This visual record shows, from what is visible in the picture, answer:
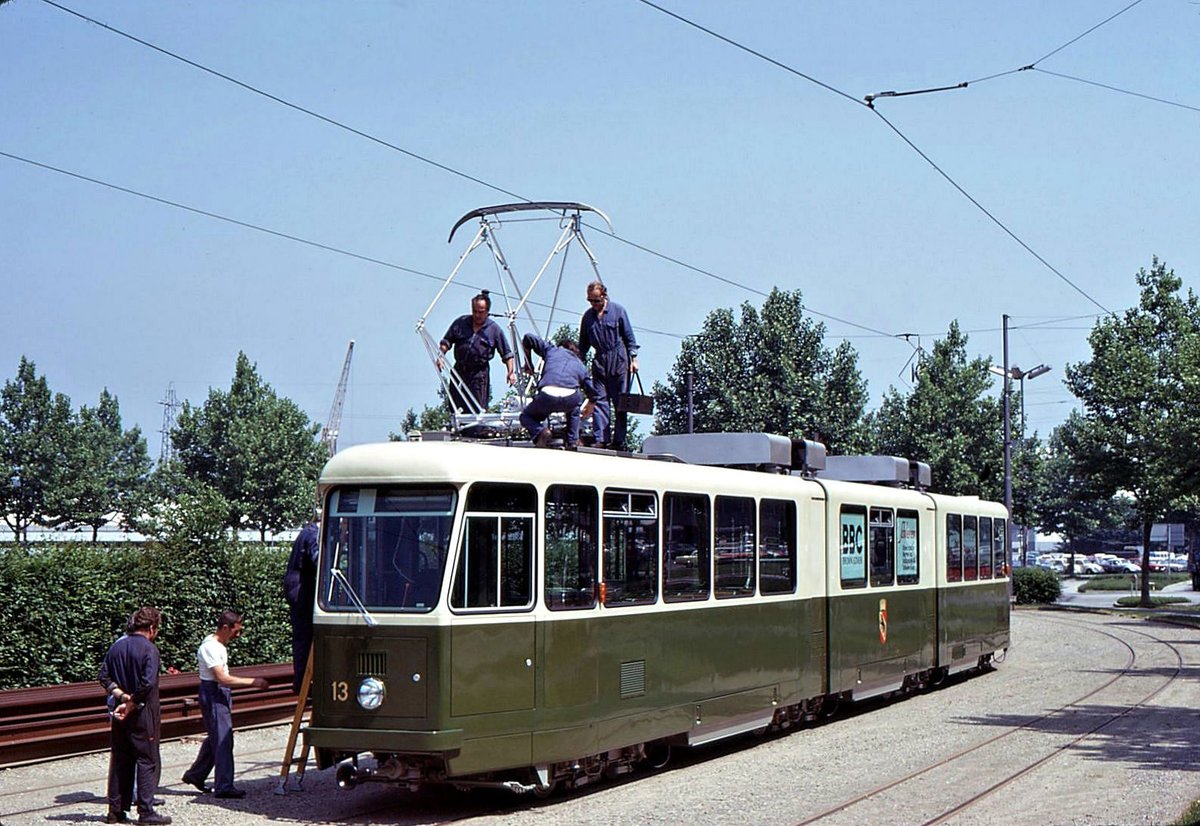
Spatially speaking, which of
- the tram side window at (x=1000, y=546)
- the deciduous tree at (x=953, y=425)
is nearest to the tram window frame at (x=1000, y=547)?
the tram side window at (x=1000, y=546)

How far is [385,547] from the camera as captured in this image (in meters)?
11.0

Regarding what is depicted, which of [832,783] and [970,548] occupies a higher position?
[970,548]

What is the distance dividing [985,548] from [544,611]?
14.2m

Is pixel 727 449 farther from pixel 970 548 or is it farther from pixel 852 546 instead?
pixel 970 548

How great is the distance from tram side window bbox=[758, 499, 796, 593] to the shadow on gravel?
3.17 m

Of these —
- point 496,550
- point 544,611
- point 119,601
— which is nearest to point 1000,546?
point 119,601

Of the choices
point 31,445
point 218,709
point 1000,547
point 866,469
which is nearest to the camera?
point 218,709

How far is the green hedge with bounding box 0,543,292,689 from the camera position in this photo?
50.5 ft

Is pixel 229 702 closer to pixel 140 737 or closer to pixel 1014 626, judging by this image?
pixel 140 737

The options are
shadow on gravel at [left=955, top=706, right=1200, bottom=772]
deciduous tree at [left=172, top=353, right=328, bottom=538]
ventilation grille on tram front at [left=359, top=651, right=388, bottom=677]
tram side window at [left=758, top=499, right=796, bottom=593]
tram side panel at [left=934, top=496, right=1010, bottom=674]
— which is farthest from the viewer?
deciduous tree at [left=172, top=353, right=328, bottom=538]

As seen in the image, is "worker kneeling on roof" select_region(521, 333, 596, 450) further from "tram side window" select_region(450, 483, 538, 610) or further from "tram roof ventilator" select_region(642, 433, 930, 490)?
"tram roof ventilator" select_region(642, 433, 930, 490)

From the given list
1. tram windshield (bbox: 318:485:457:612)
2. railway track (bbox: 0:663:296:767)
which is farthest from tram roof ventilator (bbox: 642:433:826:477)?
railway track (bbox: 0:663:296:767)

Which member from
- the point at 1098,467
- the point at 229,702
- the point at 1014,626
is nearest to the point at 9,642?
the point at 229,702

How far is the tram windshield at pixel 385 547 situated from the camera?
1084 cm
